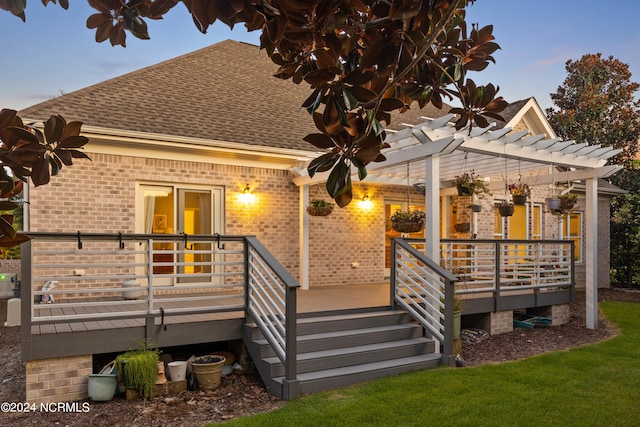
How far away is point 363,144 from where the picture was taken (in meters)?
1.55

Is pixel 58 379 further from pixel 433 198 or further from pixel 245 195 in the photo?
pixel 433 198

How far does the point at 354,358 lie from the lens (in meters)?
6.33

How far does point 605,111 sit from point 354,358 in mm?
20079

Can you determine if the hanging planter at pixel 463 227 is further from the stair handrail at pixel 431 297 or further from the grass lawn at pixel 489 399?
the grass lawn at pixel 489 399

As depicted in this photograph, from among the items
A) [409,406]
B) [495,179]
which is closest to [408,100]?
[409,406]

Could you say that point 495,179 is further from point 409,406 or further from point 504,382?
point 409,406

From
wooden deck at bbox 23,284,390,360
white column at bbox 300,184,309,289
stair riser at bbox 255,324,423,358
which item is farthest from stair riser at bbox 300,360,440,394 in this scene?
white column at bbox 300,184,309,289

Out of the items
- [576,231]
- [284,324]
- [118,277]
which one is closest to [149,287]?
[118,277]

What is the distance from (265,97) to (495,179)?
6726 mm

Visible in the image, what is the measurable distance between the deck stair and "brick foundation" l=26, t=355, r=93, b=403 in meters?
1.95

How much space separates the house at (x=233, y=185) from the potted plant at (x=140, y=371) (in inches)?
14.1

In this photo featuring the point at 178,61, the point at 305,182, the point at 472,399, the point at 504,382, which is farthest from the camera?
the point at 178,61

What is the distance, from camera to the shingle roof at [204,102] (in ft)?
29.3

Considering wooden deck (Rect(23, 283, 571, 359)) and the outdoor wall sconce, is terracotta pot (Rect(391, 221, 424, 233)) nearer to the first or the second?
wooden deck (Rect(23, 283, 571, 359))
